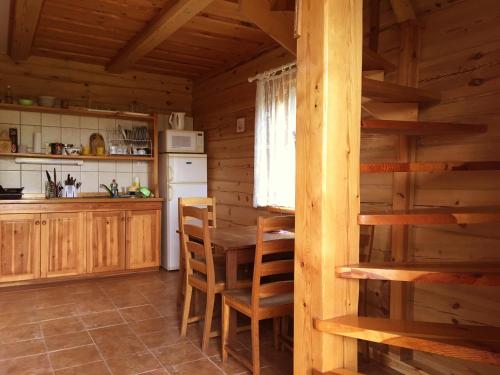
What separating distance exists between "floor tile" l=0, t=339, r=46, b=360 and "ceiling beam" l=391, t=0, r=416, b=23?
10.3 feet

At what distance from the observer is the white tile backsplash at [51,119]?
4.82 meters

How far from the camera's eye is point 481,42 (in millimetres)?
2166

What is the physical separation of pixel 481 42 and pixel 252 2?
4.20ft

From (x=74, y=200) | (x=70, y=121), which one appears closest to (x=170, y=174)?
(x=74, y=200)

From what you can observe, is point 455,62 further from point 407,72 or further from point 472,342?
point 472,342

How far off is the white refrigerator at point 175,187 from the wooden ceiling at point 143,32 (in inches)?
45.3

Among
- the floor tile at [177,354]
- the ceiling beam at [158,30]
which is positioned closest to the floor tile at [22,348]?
the floor tile at [177,354]

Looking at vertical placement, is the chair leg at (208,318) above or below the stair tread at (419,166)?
below

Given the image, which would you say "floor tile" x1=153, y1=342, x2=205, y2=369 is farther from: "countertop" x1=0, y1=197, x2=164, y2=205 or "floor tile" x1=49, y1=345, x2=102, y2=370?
"countertop" x1=0, y1=197, x2=164, y2=205

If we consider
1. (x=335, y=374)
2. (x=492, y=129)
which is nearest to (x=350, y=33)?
(x=492, y=129)

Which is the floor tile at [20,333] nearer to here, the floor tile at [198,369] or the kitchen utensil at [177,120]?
the floor tile at [198,369]

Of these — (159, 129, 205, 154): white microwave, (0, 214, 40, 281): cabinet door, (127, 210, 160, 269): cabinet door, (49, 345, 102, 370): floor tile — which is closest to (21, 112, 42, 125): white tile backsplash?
(0, 214, 40, 281): cabinet door

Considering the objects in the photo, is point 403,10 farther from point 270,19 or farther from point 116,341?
point 116,341

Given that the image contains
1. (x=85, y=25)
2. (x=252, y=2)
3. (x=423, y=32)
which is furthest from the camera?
(x=85, y=25)
